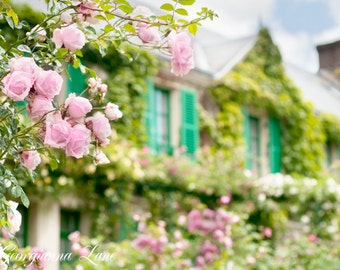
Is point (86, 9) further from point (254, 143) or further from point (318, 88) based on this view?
point (318, 88)

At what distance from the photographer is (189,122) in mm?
14406

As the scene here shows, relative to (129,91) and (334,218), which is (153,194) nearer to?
(129,91)

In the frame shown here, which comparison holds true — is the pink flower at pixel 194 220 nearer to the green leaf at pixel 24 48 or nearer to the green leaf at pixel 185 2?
the green leaf at pixel 185 2

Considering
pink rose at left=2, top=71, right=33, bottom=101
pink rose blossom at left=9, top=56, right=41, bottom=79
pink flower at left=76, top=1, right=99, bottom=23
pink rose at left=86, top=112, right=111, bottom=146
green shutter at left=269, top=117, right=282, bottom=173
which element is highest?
green shutter at left=269, top=117, right=282, bottom=173

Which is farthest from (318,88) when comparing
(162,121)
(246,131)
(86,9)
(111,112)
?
(111,112)

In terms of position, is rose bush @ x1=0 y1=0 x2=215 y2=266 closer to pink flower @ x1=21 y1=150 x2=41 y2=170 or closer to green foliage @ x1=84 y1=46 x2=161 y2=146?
pink flower @ x1=21 y1=150 x2=41 y2=170

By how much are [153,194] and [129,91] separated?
1.65 meters

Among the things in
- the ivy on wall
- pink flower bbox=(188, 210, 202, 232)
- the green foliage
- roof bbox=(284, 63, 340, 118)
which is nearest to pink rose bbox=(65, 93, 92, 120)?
pink flower bbox=(188, 210, 202, 232)

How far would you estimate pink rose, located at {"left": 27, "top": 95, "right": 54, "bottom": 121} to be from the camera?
113 inches

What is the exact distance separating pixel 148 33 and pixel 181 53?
159mm

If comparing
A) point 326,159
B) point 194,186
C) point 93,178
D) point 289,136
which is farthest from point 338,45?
point 93,178

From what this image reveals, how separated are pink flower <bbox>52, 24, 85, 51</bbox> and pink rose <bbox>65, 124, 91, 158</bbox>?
1.22 ft

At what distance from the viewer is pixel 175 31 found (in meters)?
3.31

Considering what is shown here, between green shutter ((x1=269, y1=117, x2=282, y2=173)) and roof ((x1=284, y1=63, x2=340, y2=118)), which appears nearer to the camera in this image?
green shutter ((x1=269, y1=117, x2=282, y2=173))
